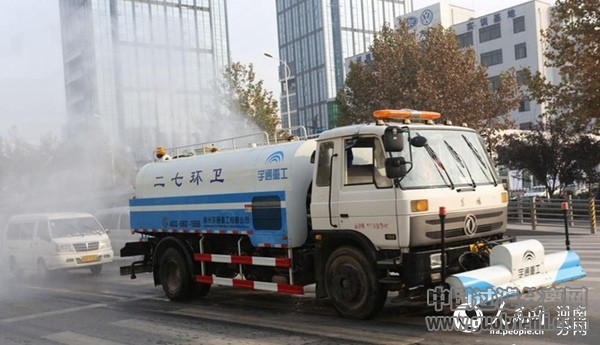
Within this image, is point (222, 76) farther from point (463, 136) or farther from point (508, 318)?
point (508, 318)

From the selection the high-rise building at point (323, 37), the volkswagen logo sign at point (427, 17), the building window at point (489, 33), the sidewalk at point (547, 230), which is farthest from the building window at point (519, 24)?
the sidewalk at point (547, 230)

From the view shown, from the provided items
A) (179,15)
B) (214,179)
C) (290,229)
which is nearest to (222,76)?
(179,15)

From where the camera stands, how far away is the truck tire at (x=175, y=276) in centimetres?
1037

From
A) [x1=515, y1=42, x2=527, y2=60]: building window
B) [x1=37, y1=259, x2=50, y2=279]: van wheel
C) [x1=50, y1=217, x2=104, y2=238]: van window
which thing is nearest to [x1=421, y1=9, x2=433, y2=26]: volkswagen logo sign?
[x1=515, y1=42, x2=527, y2=60]: building window

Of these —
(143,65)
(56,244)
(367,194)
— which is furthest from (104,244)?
(367,194)

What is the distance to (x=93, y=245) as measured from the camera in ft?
51.8

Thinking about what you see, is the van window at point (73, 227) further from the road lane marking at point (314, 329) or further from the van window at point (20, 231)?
the road lane marking at point (314, 329)

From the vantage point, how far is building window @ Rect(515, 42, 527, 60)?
65.0 m

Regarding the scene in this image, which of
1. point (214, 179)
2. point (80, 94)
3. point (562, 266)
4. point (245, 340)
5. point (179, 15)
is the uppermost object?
point (179, 15)

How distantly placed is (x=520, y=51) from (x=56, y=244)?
6064 centimetres

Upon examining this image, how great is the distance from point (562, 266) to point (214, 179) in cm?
531

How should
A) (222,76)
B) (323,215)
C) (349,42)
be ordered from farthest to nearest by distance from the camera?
(349,42)
(222,76)
(323,215)

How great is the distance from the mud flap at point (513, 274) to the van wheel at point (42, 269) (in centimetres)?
1229

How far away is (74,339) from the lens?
7902 mm
